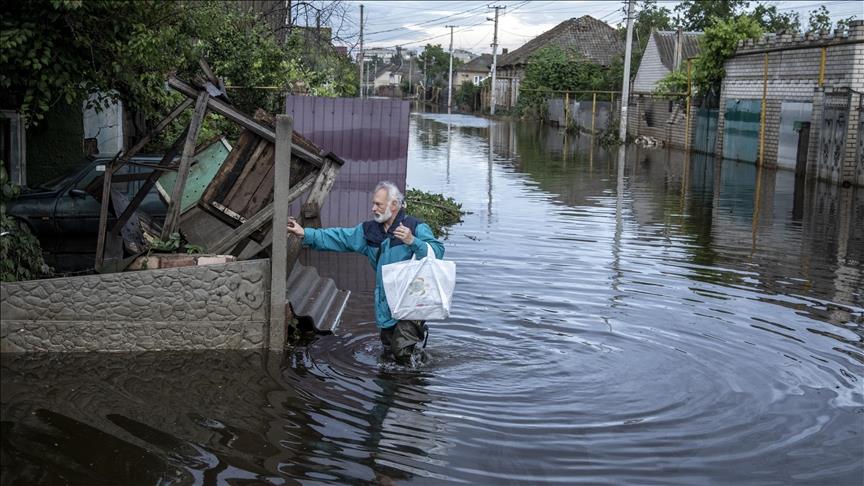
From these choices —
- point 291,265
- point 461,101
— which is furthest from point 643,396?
point 461,101

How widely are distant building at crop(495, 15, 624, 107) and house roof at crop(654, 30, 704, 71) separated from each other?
40.3 ft

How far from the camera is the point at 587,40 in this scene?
77.1 meters

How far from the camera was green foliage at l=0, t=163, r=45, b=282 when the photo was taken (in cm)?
853

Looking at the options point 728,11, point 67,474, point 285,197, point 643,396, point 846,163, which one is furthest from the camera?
point 728,11

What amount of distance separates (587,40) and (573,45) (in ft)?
6.74

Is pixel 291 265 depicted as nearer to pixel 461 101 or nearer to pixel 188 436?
pixel 188 436

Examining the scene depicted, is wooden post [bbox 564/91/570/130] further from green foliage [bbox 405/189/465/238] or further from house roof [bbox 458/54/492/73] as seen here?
house roof [bbox 458/54/492/73]

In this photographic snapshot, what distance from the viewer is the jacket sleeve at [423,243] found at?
8.04 meters

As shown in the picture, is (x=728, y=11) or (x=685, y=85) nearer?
(x=685, y=85)

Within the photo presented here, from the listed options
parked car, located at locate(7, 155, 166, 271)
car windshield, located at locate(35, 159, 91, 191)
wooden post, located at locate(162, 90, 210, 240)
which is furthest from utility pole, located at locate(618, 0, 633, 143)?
wooden post, located at locate(162, 90, 210, 240)

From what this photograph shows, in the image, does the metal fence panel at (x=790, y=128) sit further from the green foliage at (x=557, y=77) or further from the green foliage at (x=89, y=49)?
the green foliage at (x=557, y=77)

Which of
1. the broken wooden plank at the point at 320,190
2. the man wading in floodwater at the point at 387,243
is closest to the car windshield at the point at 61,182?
the broken wooden plank at the point at 320,190

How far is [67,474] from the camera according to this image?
19.6ft

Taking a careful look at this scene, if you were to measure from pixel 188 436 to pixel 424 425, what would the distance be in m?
1.67
